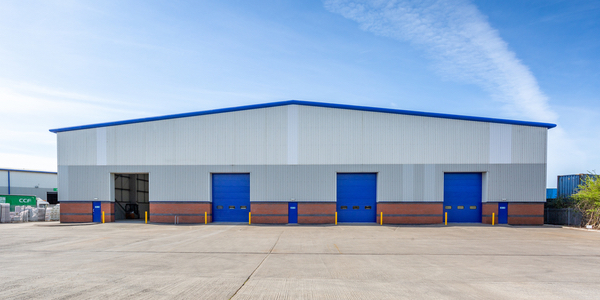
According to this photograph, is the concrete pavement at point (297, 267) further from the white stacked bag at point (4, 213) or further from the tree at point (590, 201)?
the white stacked bag at point (4, 213)

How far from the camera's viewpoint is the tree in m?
24.6

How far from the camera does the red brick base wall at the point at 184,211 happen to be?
27.2 m

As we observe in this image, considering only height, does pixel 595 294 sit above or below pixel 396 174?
below

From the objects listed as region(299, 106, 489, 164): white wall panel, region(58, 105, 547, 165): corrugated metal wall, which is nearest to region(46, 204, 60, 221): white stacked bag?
region(58, 105, 547, 165): corrugated metal wall

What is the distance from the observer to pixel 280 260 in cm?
1238

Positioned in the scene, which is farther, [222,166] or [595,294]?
[222,166]

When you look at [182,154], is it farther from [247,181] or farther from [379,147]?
[379,147]

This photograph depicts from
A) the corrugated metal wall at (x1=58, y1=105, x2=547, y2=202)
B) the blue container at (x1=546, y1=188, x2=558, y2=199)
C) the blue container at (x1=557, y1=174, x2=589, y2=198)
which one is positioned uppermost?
the corrugated metal wall at (x1=58, y1=105, x2=547, y2=202)

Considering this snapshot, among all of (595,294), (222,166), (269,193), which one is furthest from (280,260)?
(222,166)

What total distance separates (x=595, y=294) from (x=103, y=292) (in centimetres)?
1283

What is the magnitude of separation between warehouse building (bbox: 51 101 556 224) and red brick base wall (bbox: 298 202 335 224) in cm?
8

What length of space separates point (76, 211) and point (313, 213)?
21016 mm

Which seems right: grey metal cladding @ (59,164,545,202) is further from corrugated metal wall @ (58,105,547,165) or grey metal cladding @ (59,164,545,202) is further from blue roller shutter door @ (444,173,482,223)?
blue roller shutter door @ (444,173,482,223)

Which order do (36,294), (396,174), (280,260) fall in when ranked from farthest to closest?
1. (396,174)
2. (280,260)
3. (36,294)
